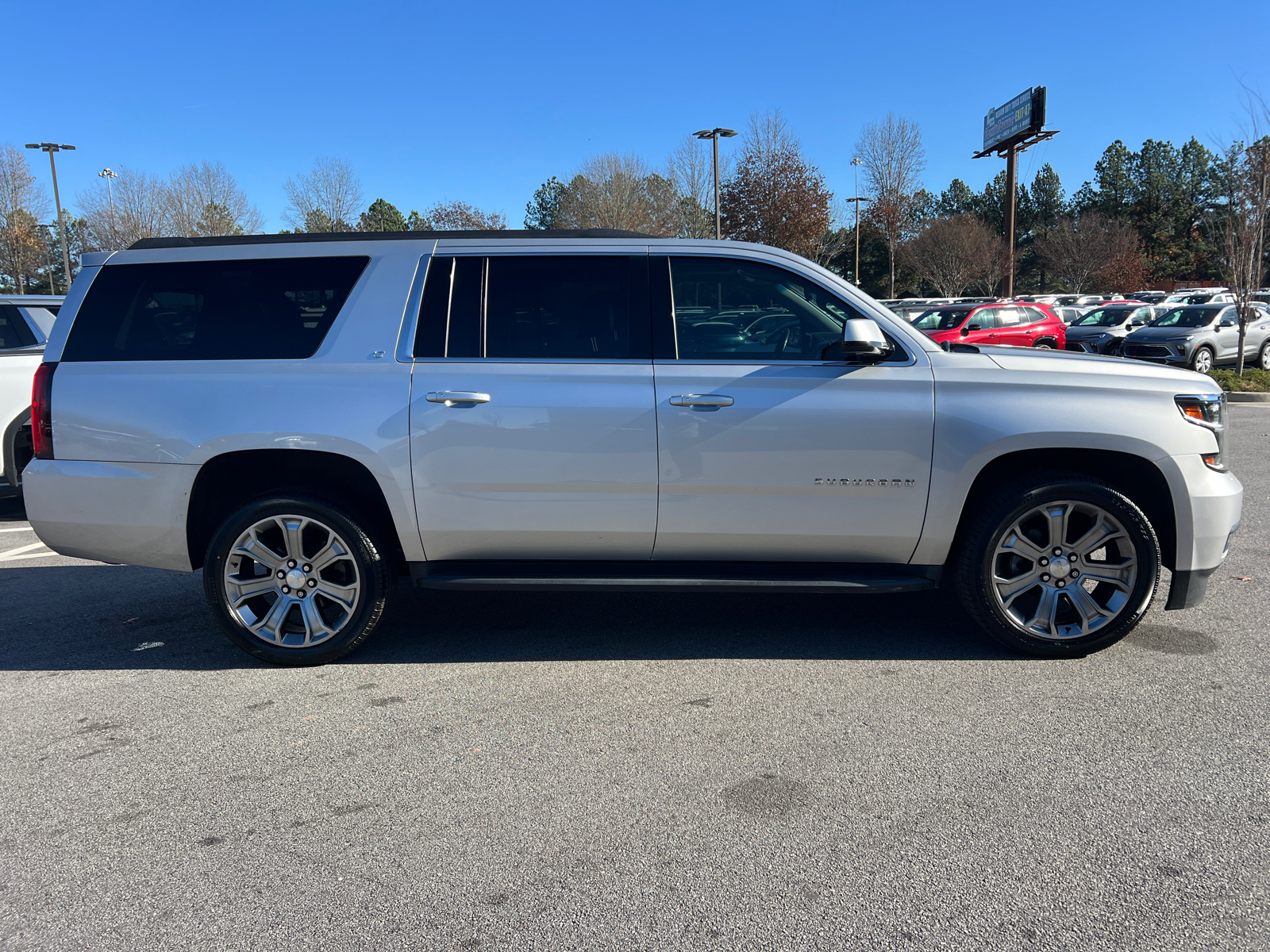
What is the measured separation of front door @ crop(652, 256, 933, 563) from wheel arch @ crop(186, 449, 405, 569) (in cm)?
137

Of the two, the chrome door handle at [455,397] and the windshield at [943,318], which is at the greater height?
the windshield at [943,318]

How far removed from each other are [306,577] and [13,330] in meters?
5.68

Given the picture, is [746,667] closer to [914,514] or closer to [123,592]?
[914,514]

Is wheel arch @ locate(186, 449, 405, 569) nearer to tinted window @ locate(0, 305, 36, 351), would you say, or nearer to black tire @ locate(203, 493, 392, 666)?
black tire @ locate(203, 493, 392, 666)

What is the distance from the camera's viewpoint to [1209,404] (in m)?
4.21

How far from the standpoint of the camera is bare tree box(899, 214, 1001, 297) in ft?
177

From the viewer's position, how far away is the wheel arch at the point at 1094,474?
13.9 feet

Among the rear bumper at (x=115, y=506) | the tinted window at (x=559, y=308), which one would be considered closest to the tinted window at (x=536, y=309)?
the tinted window at (x=559, y=308)

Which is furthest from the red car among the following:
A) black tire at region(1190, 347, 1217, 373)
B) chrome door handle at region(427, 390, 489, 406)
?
chrome door handle at region(427, 390, 489, 406)

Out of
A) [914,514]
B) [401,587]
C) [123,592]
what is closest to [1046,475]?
[914,514]

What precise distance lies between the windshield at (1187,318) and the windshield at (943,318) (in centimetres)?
432

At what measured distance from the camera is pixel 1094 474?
14.3 ft

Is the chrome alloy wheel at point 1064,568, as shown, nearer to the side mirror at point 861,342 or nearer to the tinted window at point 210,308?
the side mirror at point 861,342

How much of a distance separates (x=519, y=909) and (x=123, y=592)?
14.0ft
